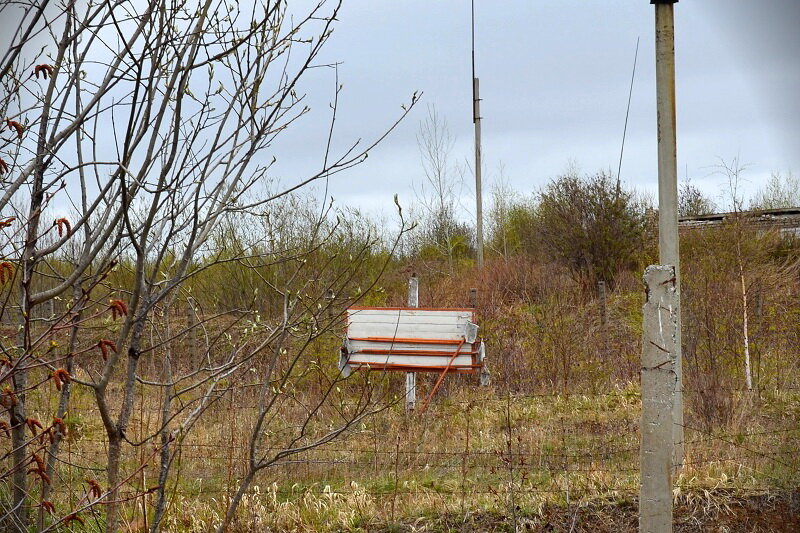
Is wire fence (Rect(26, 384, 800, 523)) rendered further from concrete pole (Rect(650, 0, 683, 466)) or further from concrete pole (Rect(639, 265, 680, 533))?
concrete pole (Rect(639, 265, 680, 533))

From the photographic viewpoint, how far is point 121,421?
109 inches

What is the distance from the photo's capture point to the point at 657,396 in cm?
380

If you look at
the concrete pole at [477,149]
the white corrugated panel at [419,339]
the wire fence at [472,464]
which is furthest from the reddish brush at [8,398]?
the concrete pole at [477,149]

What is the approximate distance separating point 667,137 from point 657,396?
283 cm

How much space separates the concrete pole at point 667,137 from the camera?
5.90 meters

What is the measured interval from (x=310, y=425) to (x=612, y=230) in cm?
1117

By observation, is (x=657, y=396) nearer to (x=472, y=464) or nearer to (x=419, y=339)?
(x=472, y=464)

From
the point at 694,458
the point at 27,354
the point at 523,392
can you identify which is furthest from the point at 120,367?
the point at 27,354

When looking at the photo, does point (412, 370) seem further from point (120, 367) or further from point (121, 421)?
point (121, 421)

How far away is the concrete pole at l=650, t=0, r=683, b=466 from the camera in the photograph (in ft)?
19.4

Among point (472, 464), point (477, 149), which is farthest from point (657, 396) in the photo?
point (477, 149)

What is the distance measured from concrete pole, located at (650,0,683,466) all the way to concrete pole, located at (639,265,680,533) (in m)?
2.09

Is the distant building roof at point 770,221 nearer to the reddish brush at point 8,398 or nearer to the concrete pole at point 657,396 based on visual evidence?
the concrete pole at point 657,396

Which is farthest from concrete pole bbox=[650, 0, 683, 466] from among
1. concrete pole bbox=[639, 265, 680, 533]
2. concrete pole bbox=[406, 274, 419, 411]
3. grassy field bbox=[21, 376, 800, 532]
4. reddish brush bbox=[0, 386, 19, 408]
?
reddish brush bbox=[0, 386, 19, 408]
